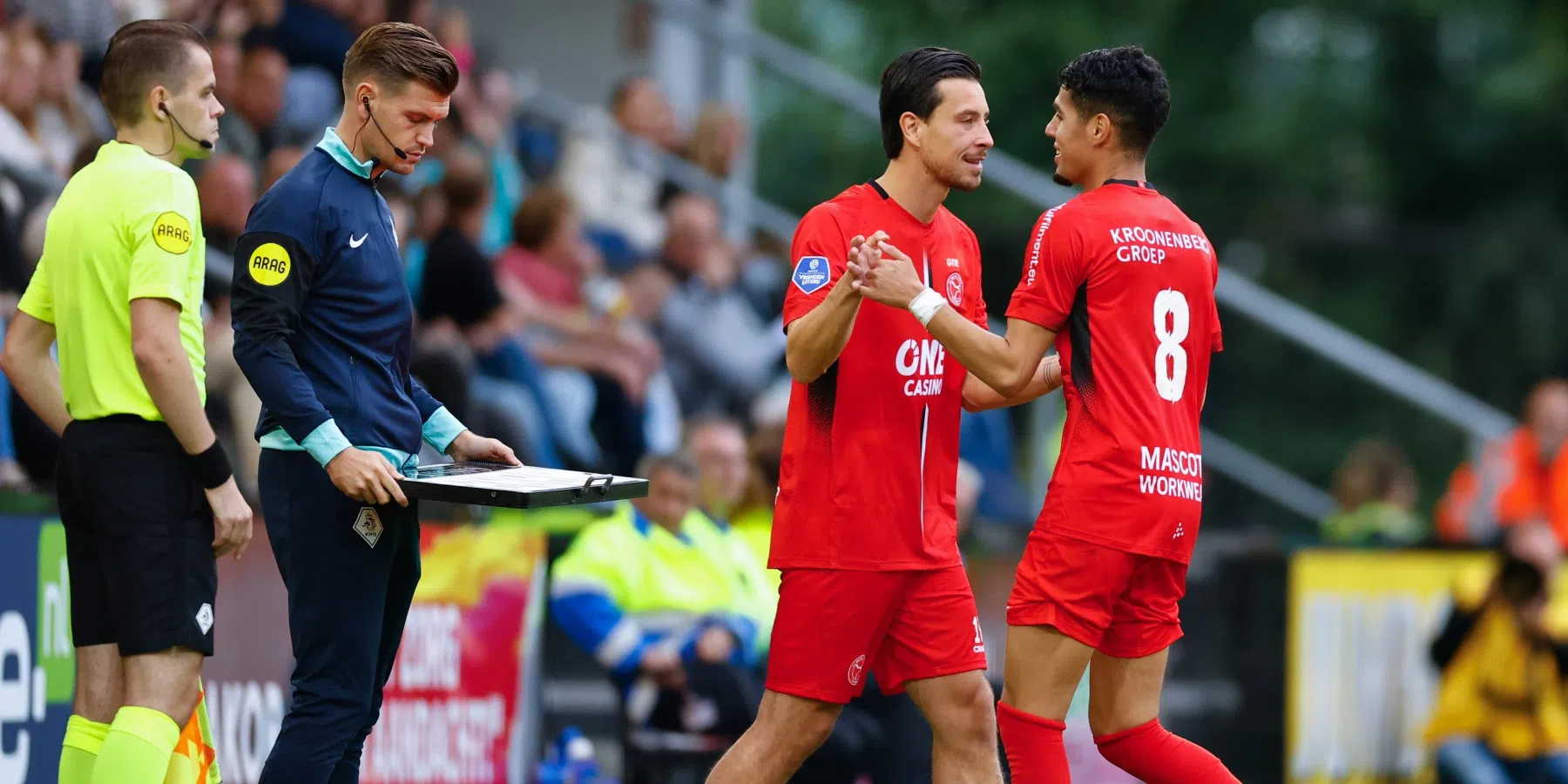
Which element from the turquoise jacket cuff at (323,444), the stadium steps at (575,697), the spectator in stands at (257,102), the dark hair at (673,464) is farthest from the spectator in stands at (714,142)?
the turquoise jacket cuff at (323,444)

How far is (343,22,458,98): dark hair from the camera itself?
511 centimetres

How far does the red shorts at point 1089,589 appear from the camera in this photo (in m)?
5.43

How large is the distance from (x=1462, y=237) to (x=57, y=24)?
70.1 ft

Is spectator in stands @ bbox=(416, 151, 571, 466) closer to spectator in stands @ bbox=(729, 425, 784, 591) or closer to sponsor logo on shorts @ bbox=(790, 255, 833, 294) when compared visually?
spectator in stands @ bbox=(729, 425, 784, 591)

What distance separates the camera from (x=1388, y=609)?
34.8 ft

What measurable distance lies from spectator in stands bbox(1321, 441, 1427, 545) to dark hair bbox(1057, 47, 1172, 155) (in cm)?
748

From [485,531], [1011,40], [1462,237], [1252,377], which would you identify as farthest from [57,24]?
[1462,237]

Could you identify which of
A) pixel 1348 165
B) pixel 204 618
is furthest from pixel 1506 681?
pixel 1348 165

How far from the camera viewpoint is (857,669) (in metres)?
5.53

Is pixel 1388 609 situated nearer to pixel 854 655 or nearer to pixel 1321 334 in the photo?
pixel 1321 334

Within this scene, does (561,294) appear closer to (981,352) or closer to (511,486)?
(981,352)

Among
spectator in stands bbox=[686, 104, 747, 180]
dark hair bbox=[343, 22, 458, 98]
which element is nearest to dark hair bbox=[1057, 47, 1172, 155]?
dark hair bbox=[343, 22, 458, 98]

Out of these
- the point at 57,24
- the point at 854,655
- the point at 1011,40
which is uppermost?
the point at 1011,40

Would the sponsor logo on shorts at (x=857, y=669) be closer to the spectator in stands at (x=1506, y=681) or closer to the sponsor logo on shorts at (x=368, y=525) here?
the sponsor logo on shorts at (x=368, y=525)
